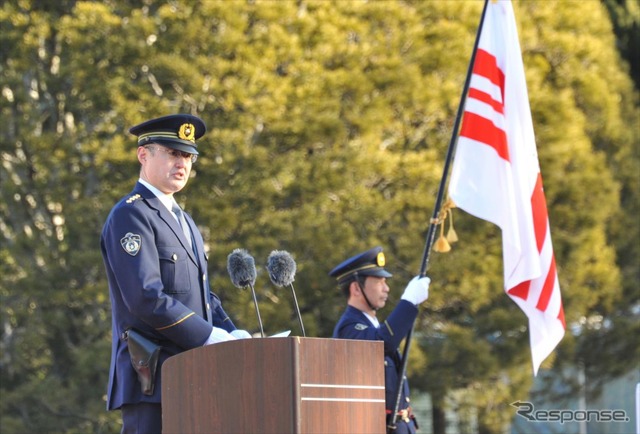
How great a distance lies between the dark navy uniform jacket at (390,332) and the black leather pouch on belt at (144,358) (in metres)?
2.41

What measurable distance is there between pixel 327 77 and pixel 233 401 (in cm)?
1124

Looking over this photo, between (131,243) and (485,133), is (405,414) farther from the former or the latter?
(131,243)

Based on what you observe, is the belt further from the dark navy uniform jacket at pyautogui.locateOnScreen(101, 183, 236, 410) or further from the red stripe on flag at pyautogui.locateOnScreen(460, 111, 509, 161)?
the dark navy uniform jacket at pyautogui.locateOnScreen(101, 183, 236, 410)

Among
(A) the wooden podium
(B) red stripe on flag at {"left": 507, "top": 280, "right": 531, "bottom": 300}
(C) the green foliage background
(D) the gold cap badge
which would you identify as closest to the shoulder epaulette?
(D) the gold cap badge

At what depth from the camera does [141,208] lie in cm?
541

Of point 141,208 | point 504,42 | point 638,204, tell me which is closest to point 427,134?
point 638,204

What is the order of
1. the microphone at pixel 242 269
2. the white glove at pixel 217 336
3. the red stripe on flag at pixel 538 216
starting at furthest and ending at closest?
1. the red stripe on flag at pixel 538 216
2. the microphone at pixel 242 269
3. the white glove at pixel 217 336

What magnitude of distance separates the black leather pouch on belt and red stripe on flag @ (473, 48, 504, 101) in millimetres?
3659

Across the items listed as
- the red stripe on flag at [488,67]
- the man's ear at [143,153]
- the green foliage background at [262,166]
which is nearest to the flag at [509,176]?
the red stripe on flag at [488,67]

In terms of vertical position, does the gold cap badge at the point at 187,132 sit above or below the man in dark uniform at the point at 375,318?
above

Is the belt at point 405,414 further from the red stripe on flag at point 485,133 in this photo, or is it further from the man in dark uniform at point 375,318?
the red stripe on flag at point 485,133

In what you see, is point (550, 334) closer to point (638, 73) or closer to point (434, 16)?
point (434, 16)

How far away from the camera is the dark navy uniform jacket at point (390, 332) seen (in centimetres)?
749

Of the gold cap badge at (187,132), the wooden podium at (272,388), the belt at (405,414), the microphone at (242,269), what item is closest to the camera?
the wooden podium at (272,388)
